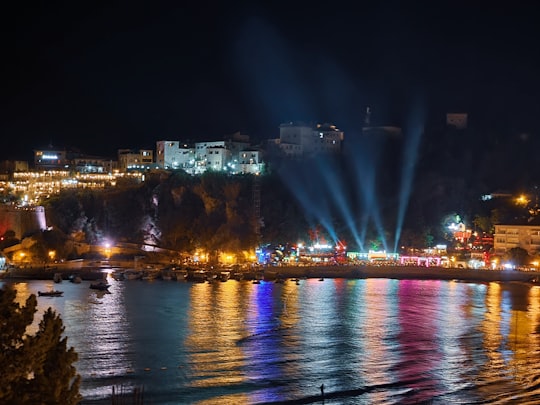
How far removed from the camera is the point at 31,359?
618cm

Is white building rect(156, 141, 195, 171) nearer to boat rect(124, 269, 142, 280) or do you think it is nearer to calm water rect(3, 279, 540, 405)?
boat rect(124, 269, 142, 280)

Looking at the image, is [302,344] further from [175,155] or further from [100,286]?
[175,155]

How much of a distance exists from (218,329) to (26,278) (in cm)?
1613

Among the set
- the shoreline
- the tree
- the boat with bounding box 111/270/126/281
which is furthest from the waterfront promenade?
the tree

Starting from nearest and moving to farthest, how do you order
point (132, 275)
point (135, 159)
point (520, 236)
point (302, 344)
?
point (302, 344) < point (132, 275) < point (520, 236) < point (135, 159)

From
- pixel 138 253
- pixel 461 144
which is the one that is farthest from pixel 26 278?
pixel 461 144

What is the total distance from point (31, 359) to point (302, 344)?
1150 cm

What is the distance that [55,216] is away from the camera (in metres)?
38.8

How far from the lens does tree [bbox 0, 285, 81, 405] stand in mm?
6164

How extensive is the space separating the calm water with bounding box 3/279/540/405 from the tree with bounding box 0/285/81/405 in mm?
5677

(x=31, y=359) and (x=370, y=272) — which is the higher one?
(x=31, y=359)

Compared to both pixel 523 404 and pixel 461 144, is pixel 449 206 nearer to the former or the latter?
pixel 461 144

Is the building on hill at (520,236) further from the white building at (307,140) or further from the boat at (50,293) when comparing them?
the boat at (50,293)

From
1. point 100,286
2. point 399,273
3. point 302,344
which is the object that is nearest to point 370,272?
point 399,273
